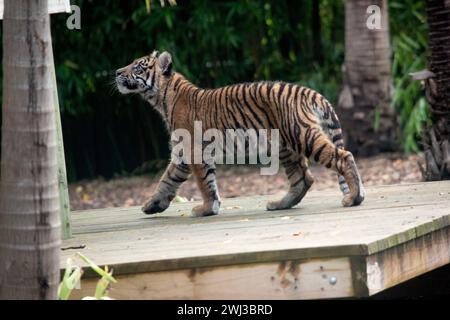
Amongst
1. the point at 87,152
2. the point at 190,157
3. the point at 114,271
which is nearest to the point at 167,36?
the point at 87,152

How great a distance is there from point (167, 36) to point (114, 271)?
878 centimetres

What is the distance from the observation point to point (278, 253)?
454 cm

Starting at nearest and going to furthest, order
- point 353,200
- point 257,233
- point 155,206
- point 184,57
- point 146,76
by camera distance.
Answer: point 257,233 → point 353,200 → point 155,206 → point 146,76 → point 184,57

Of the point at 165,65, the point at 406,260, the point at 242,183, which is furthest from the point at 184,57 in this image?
the point at 406,260

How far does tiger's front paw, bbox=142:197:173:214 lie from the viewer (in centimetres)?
716

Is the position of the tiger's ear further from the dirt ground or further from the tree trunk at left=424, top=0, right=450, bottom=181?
the dirt ground

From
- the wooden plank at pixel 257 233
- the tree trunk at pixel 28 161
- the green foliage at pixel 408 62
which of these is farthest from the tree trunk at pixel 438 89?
the tree trunk at pixel 28 161

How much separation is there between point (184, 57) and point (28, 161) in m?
9.54

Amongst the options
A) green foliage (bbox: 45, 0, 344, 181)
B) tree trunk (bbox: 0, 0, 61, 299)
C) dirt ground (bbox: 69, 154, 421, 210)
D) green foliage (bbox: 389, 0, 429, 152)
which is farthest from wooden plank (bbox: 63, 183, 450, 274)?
green foliage (bbox: 45, 0, 344, 181)

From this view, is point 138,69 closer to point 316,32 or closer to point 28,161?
point 28,161

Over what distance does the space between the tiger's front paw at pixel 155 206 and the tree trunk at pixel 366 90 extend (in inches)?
203

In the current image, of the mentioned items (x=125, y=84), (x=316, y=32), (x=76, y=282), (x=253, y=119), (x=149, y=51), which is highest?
(x=316, y=32)

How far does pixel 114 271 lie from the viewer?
4.70 metres

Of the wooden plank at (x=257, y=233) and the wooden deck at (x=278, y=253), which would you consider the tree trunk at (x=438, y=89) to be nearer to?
the wooden plank at (x=257, y=233)
